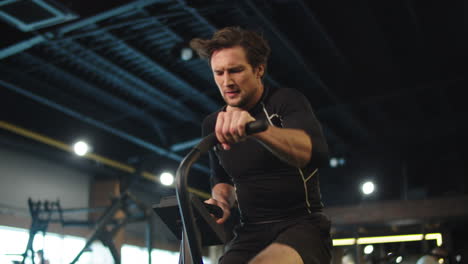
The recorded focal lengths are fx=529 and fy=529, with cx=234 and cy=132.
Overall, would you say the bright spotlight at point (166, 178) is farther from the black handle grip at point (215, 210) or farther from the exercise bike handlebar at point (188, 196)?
the exercise bike handlebar at point (188, 196)

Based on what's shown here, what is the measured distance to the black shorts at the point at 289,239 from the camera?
5.16 feet


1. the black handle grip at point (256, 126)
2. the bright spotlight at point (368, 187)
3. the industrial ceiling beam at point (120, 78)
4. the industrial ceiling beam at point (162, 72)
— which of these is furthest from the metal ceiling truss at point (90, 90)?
the black handle grip at point (256, 126)

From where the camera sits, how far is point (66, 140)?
26.3 feet

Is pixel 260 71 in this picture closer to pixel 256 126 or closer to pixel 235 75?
→ pixel 235 75

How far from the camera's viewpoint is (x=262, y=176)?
1.75m

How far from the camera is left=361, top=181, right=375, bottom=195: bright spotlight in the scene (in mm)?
10117

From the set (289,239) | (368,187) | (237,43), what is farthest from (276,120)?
(368,187)

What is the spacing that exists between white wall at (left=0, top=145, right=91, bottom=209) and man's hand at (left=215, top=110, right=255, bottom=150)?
7936 millimetres

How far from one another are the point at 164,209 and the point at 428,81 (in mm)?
6668

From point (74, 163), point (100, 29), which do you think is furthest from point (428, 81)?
point (74, 163)

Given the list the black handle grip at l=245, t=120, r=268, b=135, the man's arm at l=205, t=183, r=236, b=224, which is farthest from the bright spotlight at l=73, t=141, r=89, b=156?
the black handle grip at l=245, t=120, r=268, b=135

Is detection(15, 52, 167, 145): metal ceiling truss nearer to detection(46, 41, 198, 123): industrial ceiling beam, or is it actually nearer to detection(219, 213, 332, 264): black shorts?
detection(46, 41, 198, 123): industrial ceiling beam

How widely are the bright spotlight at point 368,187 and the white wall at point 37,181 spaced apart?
17.3 feet

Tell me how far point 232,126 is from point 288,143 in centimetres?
21
